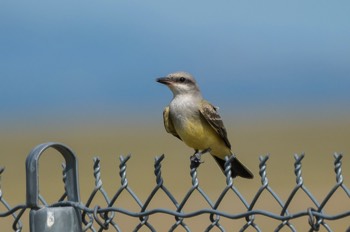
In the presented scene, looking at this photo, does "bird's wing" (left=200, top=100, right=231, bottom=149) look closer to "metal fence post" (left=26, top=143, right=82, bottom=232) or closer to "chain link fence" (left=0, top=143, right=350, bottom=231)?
"chain link fence" (left=0, top=143, right=350, bottom=231)

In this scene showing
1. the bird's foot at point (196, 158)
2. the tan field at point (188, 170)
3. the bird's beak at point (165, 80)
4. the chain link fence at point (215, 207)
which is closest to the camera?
the chain link fence at point (215, 207)

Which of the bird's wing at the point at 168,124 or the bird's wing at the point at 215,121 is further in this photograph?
the bird's wing at the point at 168,124

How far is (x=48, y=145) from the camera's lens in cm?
344

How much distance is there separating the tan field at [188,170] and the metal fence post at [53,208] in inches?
201

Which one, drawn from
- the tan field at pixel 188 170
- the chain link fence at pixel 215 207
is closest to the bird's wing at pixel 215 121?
the chain link fence at pixel 215 207

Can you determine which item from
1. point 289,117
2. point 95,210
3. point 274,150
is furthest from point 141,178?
point 289,117

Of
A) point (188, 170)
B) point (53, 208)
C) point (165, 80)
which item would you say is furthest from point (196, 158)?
point (188, 170)

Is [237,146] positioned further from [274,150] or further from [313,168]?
[313,168]

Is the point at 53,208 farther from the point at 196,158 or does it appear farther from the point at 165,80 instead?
the point at 165,80

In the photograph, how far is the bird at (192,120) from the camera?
5820 millimetres

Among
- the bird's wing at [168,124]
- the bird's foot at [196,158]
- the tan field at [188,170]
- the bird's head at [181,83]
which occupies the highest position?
the bird's head at [181,83]

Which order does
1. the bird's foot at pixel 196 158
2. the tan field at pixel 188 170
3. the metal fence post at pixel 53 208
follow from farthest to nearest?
the tan field at pixel 188 170 → the bird's foot at pixel 196 158 → the metal fence post at pixel 53 208

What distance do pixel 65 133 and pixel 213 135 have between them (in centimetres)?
3547

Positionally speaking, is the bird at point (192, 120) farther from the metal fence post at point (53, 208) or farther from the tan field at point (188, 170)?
the tan field at point (188, 170)
